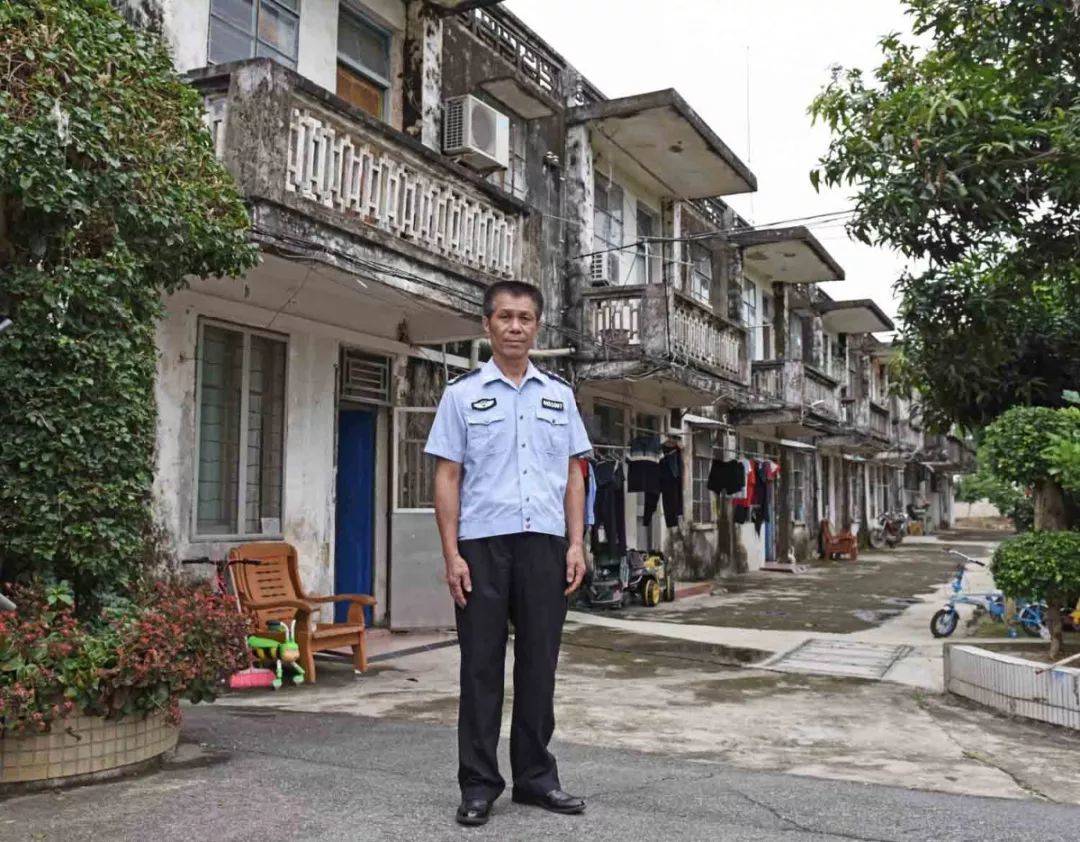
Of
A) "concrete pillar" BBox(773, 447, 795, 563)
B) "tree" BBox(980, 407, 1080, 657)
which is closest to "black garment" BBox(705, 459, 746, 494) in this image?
"concrete pillar" BBox(773, 447, 795, 563)

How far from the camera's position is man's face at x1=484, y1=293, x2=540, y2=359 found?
3902 millimetres

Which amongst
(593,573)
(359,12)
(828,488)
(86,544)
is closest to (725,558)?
(593,573)

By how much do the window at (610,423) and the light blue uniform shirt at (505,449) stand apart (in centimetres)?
Result: 1036

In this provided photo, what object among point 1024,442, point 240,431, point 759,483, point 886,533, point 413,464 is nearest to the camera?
point 240,431

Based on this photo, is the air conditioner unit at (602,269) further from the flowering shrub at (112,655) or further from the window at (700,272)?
the flowering shrub at (112,655)

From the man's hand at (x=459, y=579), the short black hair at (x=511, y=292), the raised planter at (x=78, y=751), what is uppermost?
the short black hair at (x=511, y=292)

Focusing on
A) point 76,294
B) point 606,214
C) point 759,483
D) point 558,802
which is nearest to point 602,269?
point 606,214

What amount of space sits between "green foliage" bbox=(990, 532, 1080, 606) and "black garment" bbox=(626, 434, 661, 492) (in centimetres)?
645

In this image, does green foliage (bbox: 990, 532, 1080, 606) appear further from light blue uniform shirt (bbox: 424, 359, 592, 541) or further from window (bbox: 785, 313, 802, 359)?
window (bbox: 785, 313, 802, 359)

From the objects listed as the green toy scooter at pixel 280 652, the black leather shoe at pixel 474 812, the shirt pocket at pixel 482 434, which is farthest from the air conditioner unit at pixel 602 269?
the black leather shoe at pixel 474 812

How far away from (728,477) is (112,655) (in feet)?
48.4

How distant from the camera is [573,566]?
12.7 ft

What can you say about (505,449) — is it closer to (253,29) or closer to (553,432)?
(553,432)

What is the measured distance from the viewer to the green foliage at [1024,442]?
861cm
